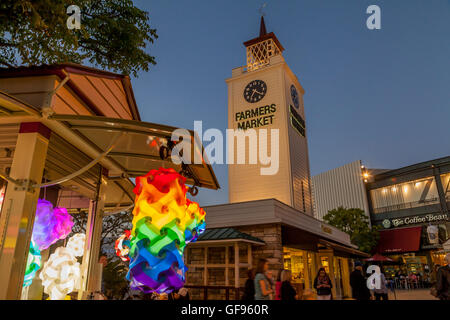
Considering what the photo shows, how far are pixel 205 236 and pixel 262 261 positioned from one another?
6.90 meters

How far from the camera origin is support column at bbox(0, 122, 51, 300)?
3295 millimetres

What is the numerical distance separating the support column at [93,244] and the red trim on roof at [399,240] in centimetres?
2995

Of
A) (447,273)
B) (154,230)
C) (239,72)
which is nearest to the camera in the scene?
(154,230)

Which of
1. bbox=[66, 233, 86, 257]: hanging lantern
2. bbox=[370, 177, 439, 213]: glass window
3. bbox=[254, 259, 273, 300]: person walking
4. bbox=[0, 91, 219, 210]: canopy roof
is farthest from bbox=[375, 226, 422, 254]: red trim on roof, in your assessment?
bbox=[66, 233, 86, 257]: hanging lantern

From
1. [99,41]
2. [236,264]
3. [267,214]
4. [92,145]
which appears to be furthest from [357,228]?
[92,145]

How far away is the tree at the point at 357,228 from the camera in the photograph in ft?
95.4

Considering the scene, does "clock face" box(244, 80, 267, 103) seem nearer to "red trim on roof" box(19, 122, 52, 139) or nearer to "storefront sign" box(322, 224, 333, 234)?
"storefront sign" box(322, 224, 333, 234)

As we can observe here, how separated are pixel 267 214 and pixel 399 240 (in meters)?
23.5

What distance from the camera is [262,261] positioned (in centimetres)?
527

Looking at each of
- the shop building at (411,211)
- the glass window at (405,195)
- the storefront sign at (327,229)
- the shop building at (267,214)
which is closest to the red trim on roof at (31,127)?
the shop building at (267,214)
